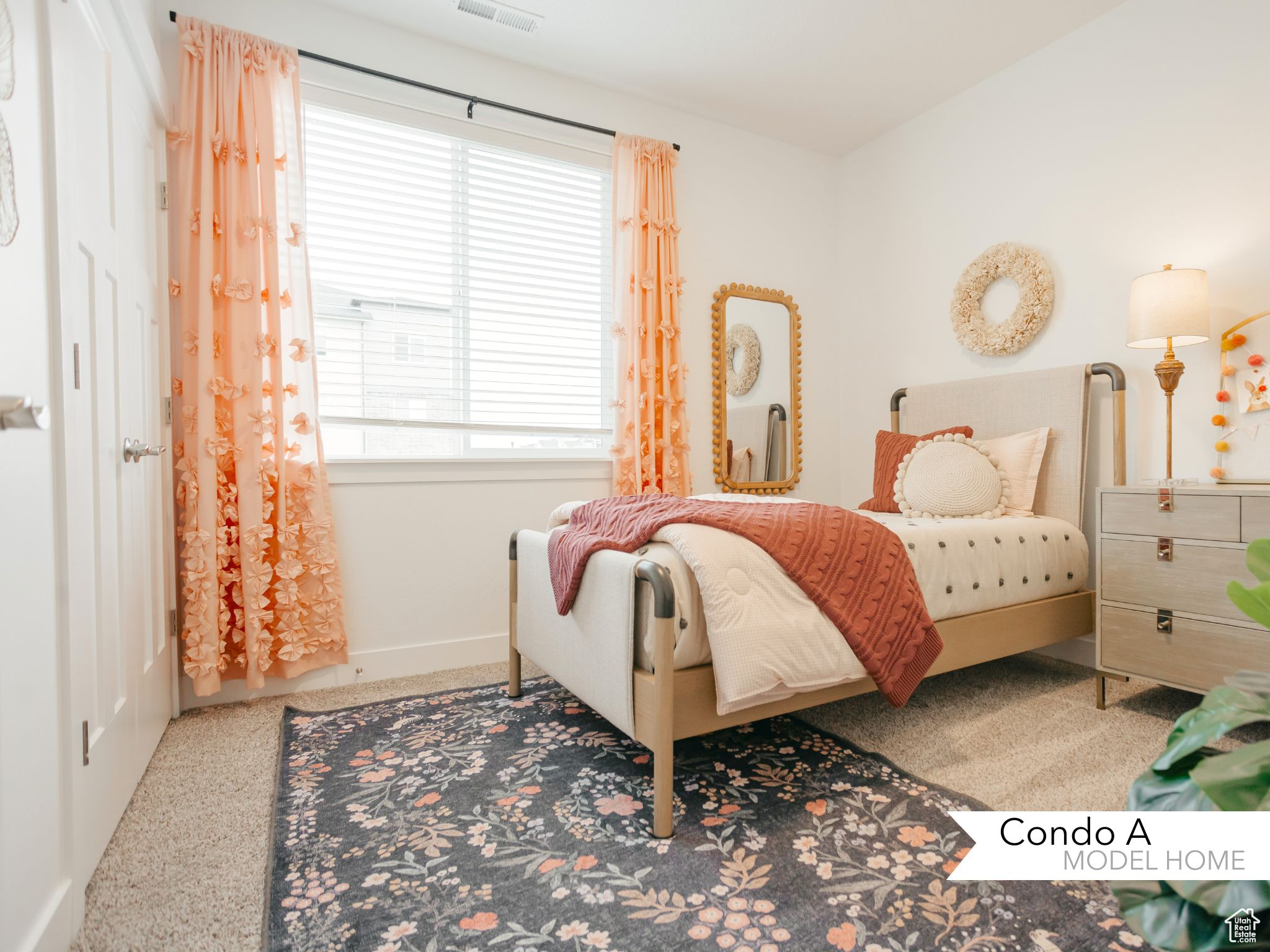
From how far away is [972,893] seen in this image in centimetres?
133

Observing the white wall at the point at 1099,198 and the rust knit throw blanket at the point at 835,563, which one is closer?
the rust knit throw blanket at the point at 835,563

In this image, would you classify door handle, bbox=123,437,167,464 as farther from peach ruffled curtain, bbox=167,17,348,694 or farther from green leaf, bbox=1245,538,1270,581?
green leaf, bbox=1245,538,1270,581

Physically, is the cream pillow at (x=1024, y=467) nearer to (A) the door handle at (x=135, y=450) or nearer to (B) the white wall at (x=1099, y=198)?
(B) the white wall at (x=1099, y=198)

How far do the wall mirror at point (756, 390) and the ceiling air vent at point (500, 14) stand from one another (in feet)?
4.90

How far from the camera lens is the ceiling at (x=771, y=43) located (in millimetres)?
2717

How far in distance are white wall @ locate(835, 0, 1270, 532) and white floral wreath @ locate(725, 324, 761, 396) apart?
2.42ft

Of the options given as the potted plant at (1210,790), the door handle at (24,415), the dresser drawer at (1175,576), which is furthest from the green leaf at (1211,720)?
the dresser drawer at (1175,576)

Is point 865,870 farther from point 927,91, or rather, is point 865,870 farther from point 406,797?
point 927,91

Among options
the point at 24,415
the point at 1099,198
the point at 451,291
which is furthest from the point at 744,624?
the point at 1099,198

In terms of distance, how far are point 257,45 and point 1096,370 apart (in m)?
3.50

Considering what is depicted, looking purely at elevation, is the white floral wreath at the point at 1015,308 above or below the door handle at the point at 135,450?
above

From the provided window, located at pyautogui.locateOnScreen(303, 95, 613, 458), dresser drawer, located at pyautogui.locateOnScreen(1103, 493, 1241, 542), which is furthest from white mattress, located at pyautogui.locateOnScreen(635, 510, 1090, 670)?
window, located at pyautogui.locateOnScreen(303, 95, 613, 458)

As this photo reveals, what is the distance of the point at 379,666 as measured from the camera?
275 cm

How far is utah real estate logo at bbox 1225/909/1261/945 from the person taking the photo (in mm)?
650
